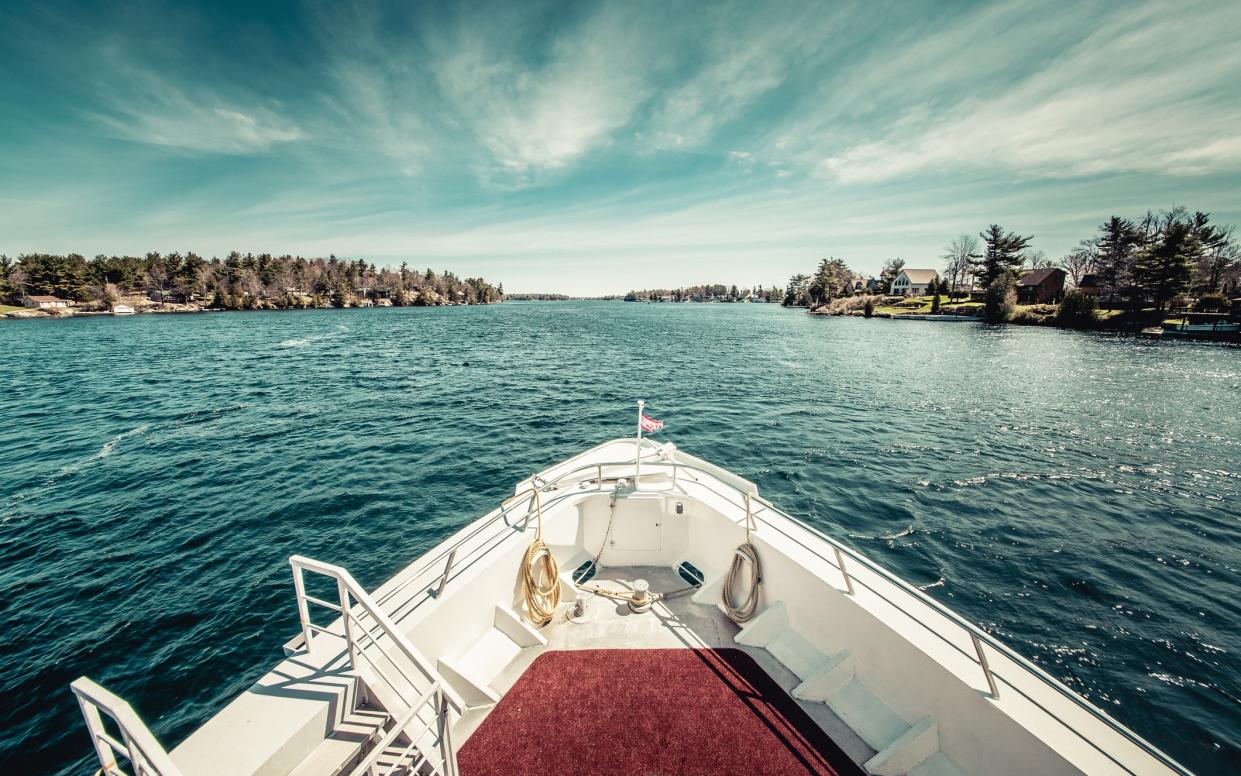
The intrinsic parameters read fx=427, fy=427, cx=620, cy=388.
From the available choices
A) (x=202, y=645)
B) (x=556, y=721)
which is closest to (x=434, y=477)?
(x=202, y=645)

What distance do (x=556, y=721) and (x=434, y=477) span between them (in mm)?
11902

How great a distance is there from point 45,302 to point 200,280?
28.0 meters

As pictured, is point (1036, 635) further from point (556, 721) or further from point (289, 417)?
point (289, 417)

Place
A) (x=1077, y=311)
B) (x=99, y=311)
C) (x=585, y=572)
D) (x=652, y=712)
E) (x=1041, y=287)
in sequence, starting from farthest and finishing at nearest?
(x=99, y=311), (x=1041, y=287), (x=1077, y=311), (x=585, y=572), (x=652, y=712)

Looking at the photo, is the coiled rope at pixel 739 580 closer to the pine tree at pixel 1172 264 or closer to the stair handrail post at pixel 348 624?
the stair handrail post at pixel 348 624

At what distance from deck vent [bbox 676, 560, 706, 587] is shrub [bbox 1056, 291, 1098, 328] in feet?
292

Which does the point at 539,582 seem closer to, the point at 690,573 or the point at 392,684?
the point at 392,684

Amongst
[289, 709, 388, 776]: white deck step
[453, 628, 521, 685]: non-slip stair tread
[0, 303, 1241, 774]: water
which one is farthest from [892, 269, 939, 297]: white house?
[289, 709, 388, 776]: white deck step

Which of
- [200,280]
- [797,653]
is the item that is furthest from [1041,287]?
[200,280]

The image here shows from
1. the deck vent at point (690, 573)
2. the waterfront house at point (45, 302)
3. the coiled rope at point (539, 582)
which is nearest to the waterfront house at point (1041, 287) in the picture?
the deck vent at point (690, 573)

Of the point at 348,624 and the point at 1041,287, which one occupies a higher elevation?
the point at 1041,287

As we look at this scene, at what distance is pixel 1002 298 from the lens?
7475 cm

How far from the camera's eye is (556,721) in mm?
5000

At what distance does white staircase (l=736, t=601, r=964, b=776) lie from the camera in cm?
442
